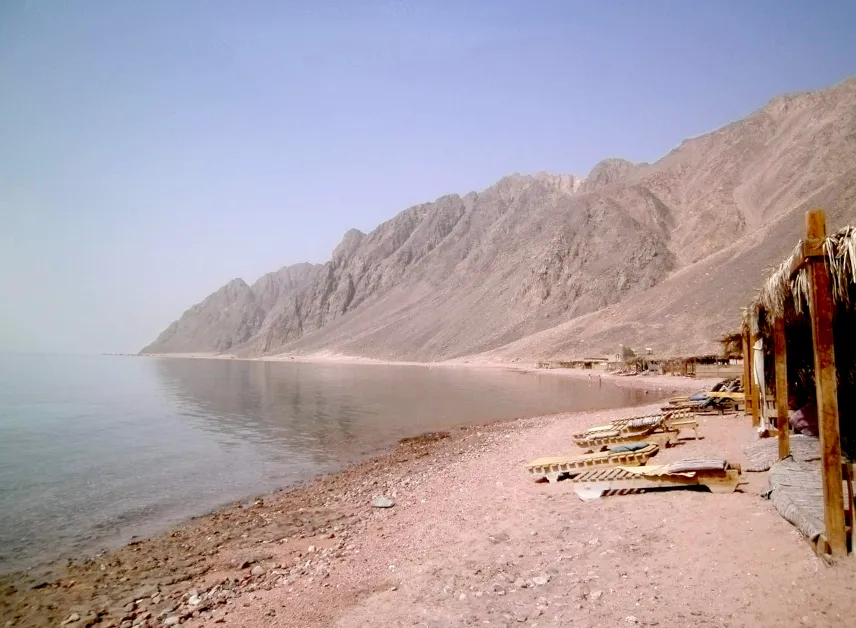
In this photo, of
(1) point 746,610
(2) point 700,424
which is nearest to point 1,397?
(2) point 700,424

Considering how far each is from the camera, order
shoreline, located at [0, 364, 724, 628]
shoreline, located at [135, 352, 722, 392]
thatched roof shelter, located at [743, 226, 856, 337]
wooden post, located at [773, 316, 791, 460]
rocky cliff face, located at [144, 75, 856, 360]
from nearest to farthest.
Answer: thatched roof shelter, located at [743, 226, 856, 337] → shoreline, located at [0, 364, 724, 628] → wooden post, located at [773, 316, 791, 460] → shoreline, located at [135, 352, 722, 392] → rocky cliff face, located at [144, 75, 856, 360]

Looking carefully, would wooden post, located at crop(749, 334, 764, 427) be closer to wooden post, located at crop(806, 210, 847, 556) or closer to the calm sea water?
wooden post, located at crop(806, 210, 847, 556)

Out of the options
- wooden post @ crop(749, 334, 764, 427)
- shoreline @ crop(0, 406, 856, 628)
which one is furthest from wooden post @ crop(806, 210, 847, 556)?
wooden post @ crop(749, 334, 764, 427)

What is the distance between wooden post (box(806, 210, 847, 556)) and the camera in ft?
16.7

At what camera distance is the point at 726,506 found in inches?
284

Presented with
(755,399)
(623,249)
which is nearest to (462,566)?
(755,399)

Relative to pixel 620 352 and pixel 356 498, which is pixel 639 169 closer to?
pixel 620 352

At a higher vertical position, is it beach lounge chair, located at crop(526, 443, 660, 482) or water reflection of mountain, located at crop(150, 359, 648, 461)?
beach lounge chair, located at crop(526, 443, 660, 482)

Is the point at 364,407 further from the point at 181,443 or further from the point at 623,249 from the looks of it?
the point at 623,249

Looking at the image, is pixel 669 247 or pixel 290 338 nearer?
pixel 669 247

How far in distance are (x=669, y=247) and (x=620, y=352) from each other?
139 ft

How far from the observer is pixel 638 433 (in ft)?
44.7

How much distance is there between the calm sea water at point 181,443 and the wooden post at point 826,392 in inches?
460

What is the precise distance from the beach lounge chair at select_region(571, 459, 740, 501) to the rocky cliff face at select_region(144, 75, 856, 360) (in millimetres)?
45502
